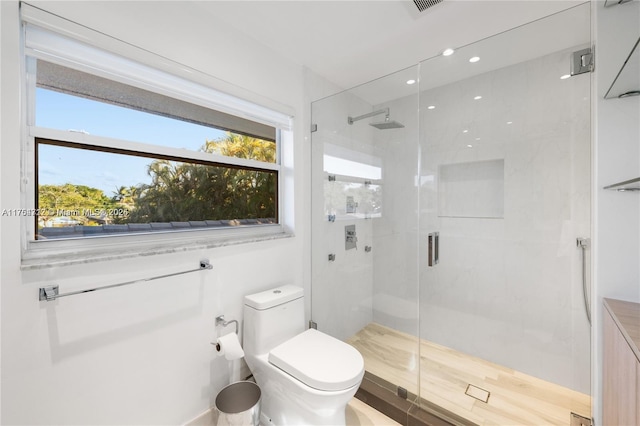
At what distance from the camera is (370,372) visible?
6.31ft

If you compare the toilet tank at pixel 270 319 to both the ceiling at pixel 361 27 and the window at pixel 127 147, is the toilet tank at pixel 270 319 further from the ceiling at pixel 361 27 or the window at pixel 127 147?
the ceiling at pixel 361 27

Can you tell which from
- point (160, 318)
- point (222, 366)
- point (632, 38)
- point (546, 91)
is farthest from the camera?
point (546, 91)

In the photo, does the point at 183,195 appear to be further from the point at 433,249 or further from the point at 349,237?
the point at 433,249

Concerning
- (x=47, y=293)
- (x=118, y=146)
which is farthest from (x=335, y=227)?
(x=47, y=293)

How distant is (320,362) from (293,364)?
14 cm

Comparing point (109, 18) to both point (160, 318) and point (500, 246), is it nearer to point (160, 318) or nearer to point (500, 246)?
point (160, 318)

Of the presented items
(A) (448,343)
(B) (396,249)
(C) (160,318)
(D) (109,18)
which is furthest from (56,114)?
(A) (448,343)

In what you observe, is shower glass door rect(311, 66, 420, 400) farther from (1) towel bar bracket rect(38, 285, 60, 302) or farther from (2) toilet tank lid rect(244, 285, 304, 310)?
(1) towel bar bracket rect(38, 285, 60, 302)

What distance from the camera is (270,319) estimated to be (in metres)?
1.59

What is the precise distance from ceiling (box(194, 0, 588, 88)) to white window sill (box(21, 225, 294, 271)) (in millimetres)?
1326

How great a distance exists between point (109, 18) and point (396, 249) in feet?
7.43

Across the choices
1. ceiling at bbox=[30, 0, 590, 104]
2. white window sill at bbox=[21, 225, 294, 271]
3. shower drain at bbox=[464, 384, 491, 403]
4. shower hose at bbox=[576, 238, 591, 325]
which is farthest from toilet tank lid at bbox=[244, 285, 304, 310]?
shower hose at bbox=[576, 238, 591, 325]

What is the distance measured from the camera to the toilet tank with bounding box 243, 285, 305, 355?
1557 mm

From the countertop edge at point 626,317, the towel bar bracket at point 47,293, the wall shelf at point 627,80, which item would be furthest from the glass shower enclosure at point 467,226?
the towel bar bracket at point 47,293
